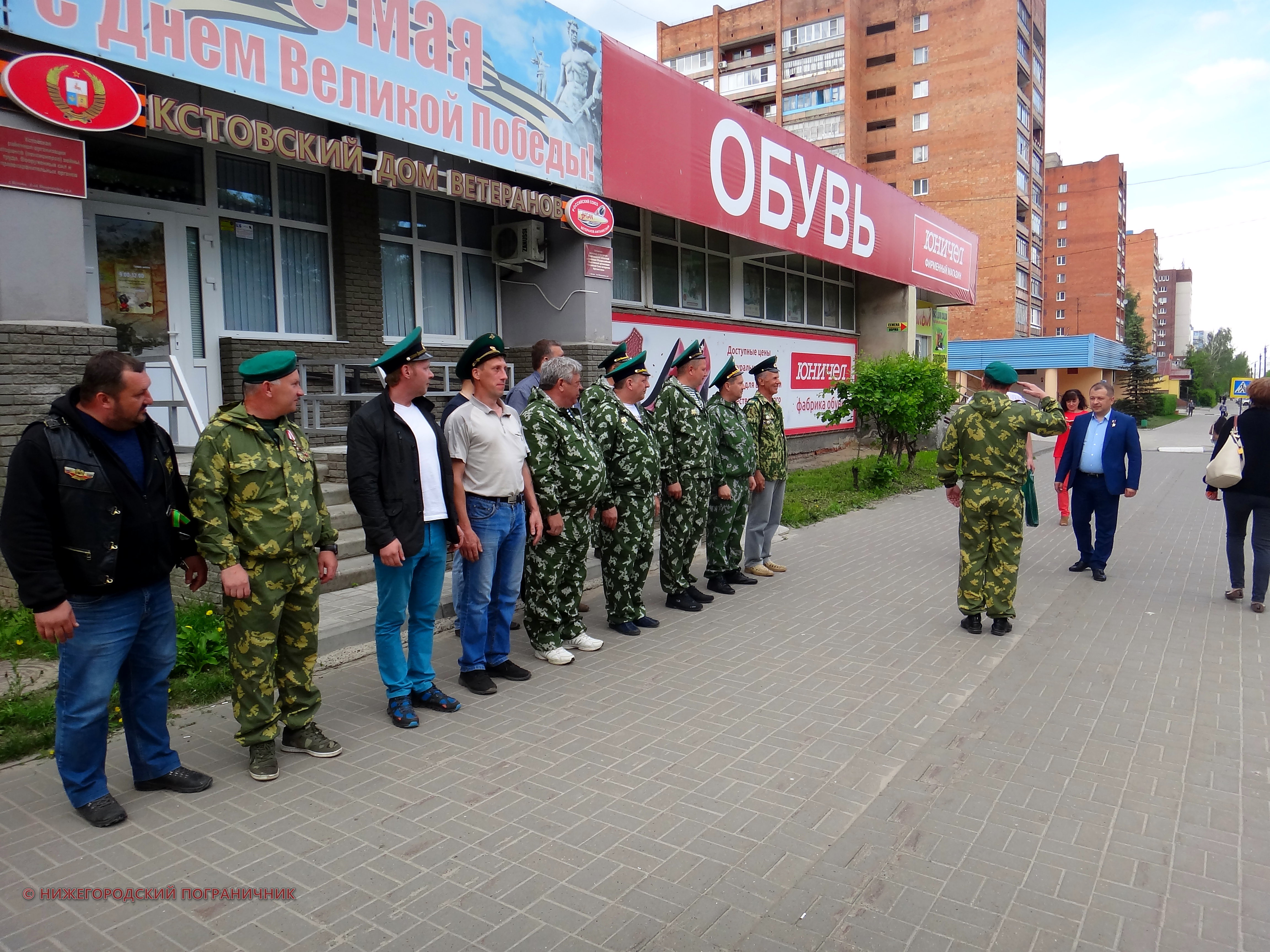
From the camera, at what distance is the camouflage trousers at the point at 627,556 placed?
601 cm

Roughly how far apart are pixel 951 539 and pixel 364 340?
7426 millimetres

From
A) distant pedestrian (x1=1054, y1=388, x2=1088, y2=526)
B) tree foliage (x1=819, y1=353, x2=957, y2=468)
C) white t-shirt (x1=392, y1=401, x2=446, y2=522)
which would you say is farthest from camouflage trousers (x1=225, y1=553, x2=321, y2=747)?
tree foliage (x1=819, y1=353, x2=957, y2=468)

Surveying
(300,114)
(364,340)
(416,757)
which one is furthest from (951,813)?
(300,114)

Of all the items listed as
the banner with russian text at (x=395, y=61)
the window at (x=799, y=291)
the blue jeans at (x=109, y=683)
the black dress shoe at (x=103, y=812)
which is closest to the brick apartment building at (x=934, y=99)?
the window at (x=799, y=291)

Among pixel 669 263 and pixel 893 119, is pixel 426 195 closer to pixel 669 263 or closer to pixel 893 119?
pixel 669 263

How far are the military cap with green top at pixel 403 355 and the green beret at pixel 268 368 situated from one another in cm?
56

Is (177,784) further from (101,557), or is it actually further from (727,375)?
(727,375)

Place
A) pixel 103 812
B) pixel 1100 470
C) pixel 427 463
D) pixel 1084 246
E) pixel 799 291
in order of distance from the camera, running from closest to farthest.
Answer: pixel 103 812
pixel 427 463
pixel 1100 470
pixel 799 291
pixel 1084 246

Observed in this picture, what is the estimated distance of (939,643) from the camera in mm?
5871

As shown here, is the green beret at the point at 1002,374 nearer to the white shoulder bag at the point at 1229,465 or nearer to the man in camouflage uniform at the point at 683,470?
the white shoulder bag at the point at 1229,465

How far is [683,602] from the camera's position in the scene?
6875 millimetres

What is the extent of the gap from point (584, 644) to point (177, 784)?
105 inches

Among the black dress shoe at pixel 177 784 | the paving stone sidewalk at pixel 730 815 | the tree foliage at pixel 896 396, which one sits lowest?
the paving stone sidewalk at pixel 730 815

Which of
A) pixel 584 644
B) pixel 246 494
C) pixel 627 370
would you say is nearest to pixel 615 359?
pixel 627 370
